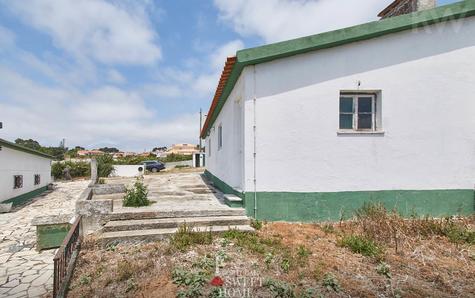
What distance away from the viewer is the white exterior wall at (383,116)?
19.1 feet

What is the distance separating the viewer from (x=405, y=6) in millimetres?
7395

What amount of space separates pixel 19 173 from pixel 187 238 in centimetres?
1334

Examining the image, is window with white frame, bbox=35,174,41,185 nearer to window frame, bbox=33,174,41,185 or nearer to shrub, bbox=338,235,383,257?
window frame, bbox=33,174,41,185

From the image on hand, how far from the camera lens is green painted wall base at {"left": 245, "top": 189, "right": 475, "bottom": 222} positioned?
5789 millimetres

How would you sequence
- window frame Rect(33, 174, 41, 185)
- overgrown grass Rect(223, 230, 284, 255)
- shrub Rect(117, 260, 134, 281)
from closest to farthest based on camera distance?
shrub Rect(117, 260, 134, 281)
overgrown grass Rect(223, 230, 284, 255)
window frame Rect(33, 174, 41, 185)

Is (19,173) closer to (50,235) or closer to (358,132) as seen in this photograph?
(50,235)

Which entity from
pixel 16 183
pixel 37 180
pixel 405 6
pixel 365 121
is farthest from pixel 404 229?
pixel 37 180

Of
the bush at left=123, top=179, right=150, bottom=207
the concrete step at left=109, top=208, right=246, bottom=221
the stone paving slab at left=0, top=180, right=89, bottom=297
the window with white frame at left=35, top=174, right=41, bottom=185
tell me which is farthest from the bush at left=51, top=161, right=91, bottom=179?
the concrete step at left=109, top=208, right=246, bottom=221

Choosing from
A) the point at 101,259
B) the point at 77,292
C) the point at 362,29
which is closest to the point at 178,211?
the point at 101,259

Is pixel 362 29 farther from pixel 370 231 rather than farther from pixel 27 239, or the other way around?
pixel 27 239

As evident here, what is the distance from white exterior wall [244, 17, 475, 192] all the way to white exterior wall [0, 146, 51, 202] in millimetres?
11585

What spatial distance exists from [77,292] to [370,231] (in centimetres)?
470

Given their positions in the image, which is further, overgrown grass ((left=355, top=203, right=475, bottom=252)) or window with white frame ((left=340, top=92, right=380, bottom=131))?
window with white frame ((left=340, top=92, right=380, bottom=131))

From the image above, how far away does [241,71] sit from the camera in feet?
19.9
